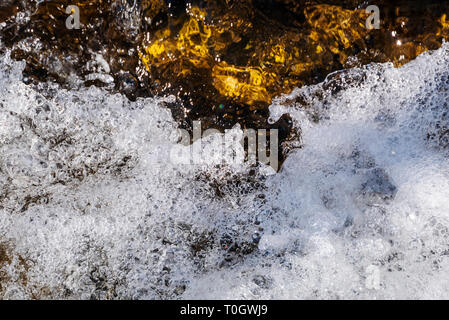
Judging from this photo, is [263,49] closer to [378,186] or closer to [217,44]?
[217,44]

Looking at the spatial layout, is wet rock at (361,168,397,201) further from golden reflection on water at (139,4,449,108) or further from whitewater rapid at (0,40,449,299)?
golden reflection on water at (139,4,449,108)

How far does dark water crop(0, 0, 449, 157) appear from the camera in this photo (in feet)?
4.52

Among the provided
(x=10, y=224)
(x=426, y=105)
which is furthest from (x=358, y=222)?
(x=10, y=224)

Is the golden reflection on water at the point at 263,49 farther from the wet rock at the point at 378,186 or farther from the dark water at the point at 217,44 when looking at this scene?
the wet rock at the point at 378,186

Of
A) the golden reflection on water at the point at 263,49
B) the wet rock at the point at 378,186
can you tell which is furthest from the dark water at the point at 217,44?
the wet rock at the point at 378,186

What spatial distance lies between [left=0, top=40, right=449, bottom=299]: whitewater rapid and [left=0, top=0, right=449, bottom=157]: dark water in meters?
0.06

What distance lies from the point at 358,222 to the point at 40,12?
1.33m

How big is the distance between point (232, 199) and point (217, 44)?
0.58 metres

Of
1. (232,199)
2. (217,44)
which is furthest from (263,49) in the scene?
(232,199)

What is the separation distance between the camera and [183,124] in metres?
1.44

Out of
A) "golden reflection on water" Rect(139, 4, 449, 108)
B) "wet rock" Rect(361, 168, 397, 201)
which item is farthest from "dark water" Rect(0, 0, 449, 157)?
"wet rock" Rect(361, 168, 397, 201)

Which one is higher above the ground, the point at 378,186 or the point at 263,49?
the point at 263,49

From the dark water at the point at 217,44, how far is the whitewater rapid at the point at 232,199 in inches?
2.4

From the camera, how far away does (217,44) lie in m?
1.42
